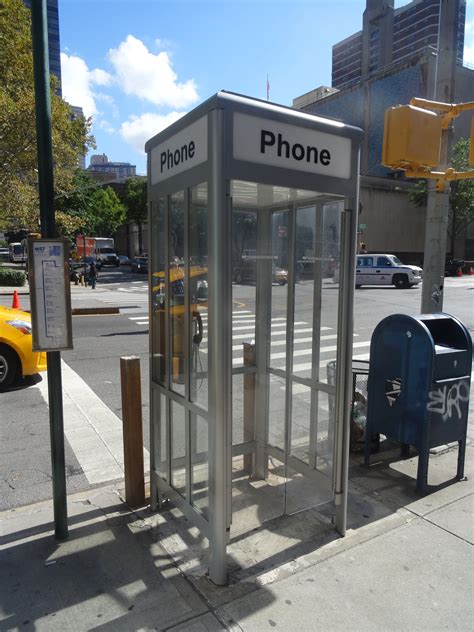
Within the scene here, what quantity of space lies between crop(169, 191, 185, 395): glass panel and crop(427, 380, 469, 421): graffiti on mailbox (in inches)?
79.4

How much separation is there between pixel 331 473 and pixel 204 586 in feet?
4.07

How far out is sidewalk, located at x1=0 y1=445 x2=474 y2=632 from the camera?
2484 millimetres

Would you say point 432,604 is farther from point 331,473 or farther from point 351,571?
point 331,473

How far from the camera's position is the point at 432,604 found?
2.60m

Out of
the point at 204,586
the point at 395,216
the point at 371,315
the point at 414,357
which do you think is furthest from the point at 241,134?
the point at 395,216

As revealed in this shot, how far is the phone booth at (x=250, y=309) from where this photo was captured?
2660mm

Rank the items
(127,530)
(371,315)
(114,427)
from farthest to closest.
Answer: (371,315), (114,427), (127,530)

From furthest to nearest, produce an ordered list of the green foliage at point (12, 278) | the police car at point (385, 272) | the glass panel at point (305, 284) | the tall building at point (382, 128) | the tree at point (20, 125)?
the tall building at point (382, 128), the police car at point (385, 272), the green foliage at point (12, 278), the tree at point (20, 125), the glass panel at point (305, 284)

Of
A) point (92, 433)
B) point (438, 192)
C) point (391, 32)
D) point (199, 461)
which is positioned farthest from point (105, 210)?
point (391, 32)

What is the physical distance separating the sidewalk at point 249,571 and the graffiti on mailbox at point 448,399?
68cm

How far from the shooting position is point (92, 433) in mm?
5195

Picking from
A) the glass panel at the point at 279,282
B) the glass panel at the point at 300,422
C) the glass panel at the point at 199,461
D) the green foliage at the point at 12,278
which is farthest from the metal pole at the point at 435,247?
the green foliage at the point at 12,278

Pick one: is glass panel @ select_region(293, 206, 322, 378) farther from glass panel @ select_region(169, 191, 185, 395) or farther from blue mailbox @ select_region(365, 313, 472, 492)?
glass panel @ select_region(169, 191, 185, 395)

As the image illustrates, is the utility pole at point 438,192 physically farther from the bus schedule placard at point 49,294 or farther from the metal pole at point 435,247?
the bus schedule placard at point 49,294
